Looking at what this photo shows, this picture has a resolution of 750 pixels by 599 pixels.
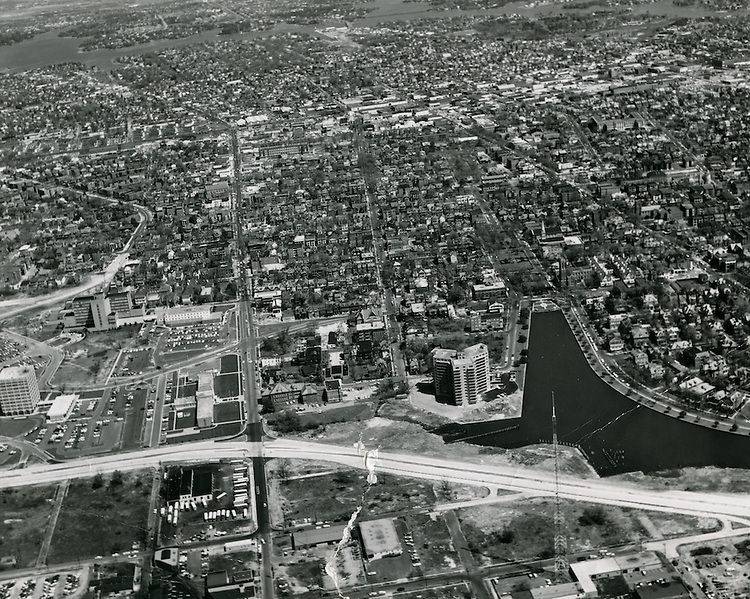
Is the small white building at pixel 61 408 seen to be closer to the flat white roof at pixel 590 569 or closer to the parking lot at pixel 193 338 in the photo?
the parking lot at pixel 193 338

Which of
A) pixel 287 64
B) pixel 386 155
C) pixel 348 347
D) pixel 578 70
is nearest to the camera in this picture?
pixel 348 347

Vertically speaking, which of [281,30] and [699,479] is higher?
[699,479]

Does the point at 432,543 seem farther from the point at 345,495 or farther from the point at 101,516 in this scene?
the point at 101,516

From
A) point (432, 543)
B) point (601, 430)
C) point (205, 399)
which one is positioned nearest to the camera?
point (432, 543)

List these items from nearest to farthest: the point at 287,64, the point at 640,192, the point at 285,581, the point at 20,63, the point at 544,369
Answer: the point at 285,581, the point at 544,369, the point at 640,192, the point at 287,64, the point at 20,63

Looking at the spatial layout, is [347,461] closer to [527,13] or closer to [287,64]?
[287,64]

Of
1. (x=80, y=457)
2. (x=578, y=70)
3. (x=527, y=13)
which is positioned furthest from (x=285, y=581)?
(x=527, y=13)

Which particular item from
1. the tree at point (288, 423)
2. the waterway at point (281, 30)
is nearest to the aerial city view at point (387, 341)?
the tree at point (288, 423)

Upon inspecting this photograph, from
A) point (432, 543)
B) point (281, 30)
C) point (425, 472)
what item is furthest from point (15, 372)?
point (281, 30)
